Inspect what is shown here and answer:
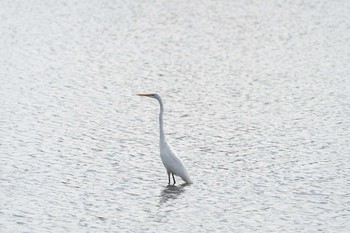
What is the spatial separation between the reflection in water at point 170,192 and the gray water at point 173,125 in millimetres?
43

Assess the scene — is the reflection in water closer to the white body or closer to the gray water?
the gray water

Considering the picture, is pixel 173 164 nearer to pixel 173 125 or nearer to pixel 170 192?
pixel 170 192

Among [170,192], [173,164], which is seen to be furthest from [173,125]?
[170,192]

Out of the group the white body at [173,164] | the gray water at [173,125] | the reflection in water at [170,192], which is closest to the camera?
the gray water at [173,125]

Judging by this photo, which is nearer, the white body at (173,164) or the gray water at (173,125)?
the gray water at (173,125)

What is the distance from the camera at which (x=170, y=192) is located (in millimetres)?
17516

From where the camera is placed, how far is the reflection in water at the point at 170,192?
17.1m

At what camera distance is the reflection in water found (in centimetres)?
1711

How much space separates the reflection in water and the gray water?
1.7 inches

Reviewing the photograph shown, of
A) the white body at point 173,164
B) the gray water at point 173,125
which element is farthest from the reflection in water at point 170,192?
the white body at point 173,164

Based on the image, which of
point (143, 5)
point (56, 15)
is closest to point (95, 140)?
point (56, 15)

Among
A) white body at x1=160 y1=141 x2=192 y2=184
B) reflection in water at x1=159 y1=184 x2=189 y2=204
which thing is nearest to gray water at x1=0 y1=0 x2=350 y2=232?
reflection in water at x1=159 y1=184 x2=189 y2=204

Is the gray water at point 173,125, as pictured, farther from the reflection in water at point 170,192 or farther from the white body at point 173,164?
the white body at point 173,164

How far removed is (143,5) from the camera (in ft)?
184
